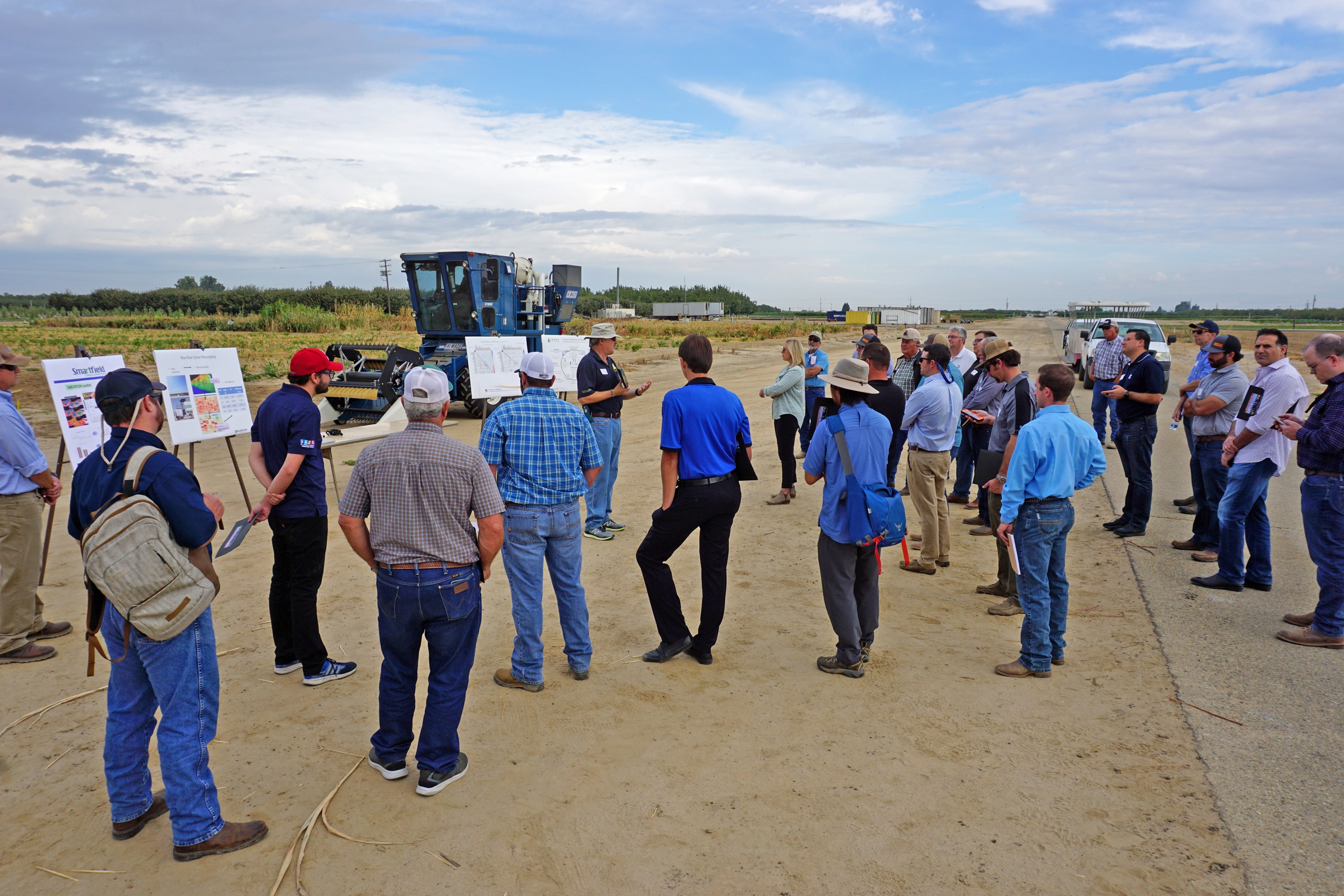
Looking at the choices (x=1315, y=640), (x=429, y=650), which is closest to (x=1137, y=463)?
(x=1315, y=640)

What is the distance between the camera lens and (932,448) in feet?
22.0

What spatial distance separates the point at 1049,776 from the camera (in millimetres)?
3785

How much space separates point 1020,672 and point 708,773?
2307 millimetres

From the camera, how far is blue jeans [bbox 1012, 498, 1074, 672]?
15.5 feet

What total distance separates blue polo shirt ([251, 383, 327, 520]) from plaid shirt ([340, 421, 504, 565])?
117cm

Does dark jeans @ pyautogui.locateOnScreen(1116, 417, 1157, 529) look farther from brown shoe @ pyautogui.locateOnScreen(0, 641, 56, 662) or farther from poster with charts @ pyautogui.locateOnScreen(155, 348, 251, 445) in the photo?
brown shoe @ pyautogui.locateOnScreen(0, 641, 56, 662)

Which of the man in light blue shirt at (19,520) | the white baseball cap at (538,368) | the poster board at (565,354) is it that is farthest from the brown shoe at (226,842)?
the poster board at (565,354)

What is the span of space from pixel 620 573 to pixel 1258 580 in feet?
17.7

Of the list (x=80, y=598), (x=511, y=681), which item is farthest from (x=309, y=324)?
(x=511, y=681)

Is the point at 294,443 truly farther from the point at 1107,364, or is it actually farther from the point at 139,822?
the point at 1107,364

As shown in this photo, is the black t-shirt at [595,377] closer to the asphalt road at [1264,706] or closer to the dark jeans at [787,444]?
the dark jeans at [787,444]

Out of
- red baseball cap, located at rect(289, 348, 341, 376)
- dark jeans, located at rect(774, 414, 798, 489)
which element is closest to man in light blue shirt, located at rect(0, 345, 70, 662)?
red baseball cap, located at rect(289, 348, 341, 376)

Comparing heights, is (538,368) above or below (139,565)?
above

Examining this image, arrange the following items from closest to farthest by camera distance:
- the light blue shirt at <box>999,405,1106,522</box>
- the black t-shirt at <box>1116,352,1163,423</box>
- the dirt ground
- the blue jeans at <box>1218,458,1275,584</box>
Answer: the dirt ground → the light blue shirt at <box>999,405,1106,522</box> → the blue jeans at <box>1218,458,1275,584</box> → the black t-shirt at <box>1116,352,1163,423</box>
